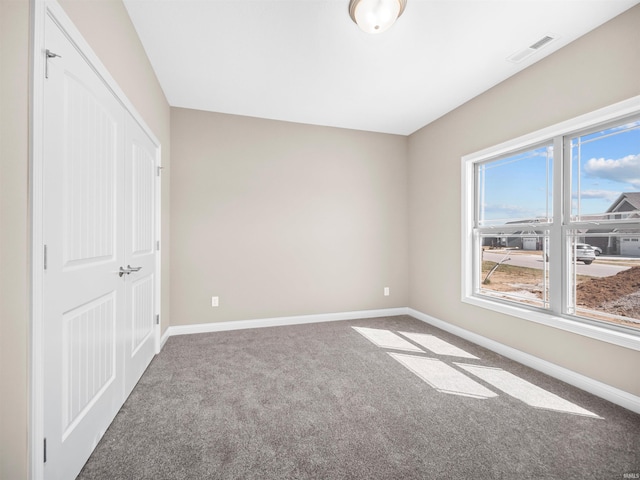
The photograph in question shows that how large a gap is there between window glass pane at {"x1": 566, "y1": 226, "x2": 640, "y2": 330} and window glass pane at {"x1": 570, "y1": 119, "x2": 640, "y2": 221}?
16 centimetres

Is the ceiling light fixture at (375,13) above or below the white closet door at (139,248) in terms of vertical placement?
above

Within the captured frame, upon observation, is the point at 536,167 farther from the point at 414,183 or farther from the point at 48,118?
the point at 48,118

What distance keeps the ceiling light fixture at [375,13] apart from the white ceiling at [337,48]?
0.11 meters

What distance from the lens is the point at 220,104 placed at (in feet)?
11.2

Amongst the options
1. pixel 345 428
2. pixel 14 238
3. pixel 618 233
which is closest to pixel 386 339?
pixel 345 428

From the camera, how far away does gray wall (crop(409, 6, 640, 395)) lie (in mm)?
2062

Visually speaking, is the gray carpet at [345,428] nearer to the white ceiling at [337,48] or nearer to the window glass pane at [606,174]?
the window glass pane at [606,174]

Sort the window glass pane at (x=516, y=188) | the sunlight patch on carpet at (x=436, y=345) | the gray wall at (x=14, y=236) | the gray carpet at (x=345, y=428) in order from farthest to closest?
the sunlight patch on carpet at (x=436, y=345) < the window glass pane at (x=516, y=188) < the gray carpet at (x=345, y=428) < the gray wall at (x=14, y=236)

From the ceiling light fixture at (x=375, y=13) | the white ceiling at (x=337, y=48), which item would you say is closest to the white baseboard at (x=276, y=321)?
the white ceiling at (x=337, y=48)

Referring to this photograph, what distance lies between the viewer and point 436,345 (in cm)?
316

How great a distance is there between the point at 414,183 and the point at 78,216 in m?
3.96

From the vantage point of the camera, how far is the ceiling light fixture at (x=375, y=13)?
186 cm

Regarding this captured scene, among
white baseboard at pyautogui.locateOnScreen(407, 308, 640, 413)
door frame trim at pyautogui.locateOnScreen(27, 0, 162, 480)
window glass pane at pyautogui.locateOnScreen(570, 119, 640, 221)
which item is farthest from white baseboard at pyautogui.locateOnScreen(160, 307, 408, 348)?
window glass pane at pyautogui.locateOnScreen(570, 119, 640, 221)

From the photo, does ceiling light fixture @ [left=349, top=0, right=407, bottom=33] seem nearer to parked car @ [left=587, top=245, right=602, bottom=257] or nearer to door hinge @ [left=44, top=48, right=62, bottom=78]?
door hinge @ [left=44, top=48, right=62, bottom=78]
